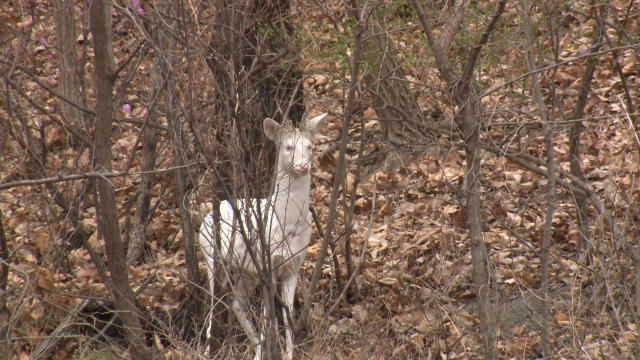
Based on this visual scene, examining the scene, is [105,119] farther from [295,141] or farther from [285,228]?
[285,228]

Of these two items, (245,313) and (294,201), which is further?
(294,201)

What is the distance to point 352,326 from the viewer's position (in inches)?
247

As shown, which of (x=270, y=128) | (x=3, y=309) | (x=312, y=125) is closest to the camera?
(x=270, y=128)

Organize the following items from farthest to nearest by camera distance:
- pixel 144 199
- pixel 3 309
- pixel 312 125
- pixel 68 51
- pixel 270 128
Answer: pixel 144 199 → pixel 68 51 → pixel 3 309 → pixel 312 125 → pixel 270 128

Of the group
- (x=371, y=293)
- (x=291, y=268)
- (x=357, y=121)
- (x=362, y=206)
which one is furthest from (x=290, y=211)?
(x=357, y=121)

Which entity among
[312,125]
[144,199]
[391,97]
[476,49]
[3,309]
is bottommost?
[3,309]

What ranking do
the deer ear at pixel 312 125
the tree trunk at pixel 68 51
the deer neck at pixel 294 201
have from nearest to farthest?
the deer ear at pixel 312 125 → the deer neck at pixel 294 201 → the tree trunk at pixel 68 51

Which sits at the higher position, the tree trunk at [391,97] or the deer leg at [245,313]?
the tree trunk at [391,97]

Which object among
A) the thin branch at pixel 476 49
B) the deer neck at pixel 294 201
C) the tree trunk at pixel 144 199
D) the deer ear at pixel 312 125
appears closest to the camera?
the thin branch at pixel 476 49

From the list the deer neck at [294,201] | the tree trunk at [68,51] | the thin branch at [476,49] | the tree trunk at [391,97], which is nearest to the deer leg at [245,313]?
the deer neck at [294,201]

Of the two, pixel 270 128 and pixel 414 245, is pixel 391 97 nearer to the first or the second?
pixel 414 245

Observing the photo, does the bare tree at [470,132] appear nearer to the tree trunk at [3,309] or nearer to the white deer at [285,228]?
the white deer at [285,228]

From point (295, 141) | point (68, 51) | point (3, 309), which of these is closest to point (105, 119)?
point (295, 141)

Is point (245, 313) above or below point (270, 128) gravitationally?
below
